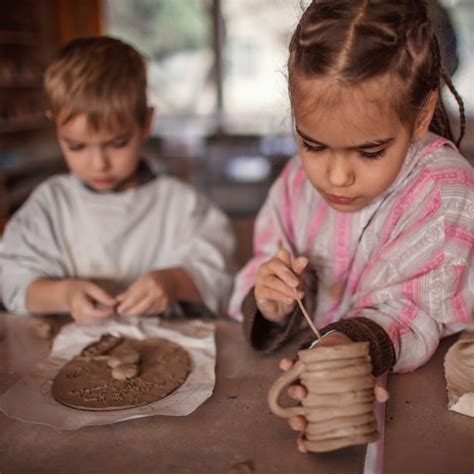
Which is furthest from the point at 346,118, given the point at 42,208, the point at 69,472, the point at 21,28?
the point at 21,28

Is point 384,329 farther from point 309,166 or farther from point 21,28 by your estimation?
point 21,28

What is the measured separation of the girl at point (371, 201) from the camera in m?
0.77

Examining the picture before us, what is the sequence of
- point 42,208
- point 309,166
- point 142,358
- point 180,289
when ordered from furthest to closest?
point 42,208 < point 180,289 < point 142,358 < point 309,166

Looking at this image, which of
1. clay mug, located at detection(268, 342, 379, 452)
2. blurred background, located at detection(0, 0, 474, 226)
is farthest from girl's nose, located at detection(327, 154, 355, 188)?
blurred background, located at detection(0, 0, 474, 226)

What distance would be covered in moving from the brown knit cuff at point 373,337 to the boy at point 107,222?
0.43 meters

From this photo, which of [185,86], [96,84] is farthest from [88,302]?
[185,86]

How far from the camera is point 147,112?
1339 mm

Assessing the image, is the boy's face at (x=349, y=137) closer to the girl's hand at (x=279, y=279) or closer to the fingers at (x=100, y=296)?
the girl's hand at (x=279, y=279)

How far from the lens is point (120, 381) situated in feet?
2.93

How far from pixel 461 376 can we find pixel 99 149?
82 centimetres

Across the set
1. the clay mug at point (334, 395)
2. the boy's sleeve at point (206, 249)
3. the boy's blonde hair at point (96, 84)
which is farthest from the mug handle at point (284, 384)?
the boy's blonde hair at point (96, 84)

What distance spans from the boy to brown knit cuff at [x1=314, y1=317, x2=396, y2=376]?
1.40 ft

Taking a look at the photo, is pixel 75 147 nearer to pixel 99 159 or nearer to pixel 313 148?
pixel 99 159

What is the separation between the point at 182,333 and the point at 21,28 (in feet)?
15.3
